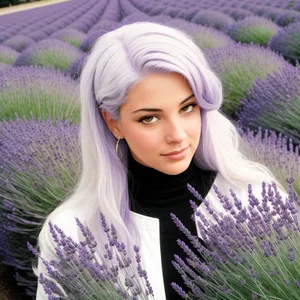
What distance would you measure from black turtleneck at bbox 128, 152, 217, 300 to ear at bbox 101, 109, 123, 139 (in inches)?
4.3

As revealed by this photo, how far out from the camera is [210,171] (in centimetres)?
192

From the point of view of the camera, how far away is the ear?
1.76 metres

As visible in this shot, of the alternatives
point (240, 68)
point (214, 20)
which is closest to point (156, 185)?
point (240, 68)

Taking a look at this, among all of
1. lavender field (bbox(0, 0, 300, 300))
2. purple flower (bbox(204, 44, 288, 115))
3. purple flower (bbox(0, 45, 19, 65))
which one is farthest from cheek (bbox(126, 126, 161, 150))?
purple flower (bbox(0, 45, 19, 65))

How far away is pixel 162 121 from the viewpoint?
1.61 metres

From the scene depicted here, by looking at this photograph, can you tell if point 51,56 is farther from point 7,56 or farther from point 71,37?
point 71,37

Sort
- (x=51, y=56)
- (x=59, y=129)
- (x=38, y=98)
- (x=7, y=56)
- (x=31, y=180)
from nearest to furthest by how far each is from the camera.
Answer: (x=31, y=180), (x=59, y=129), (x=38, y=98), (x=51, y=56), (x=7, y=56)

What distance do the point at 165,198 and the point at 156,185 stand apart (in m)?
0.06

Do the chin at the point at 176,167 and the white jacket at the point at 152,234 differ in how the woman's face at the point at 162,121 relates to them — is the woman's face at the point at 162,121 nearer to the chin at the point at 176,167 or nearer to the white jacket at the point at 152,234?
the chin at the point at 176,167

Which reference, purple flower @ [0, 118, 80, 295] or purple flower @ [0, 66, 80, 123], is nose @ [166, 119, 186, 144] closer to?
A: purple flower @ [0, 118, 80, 295]

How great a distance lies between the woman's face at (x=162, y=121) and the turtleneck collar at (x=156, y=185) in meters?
0.10

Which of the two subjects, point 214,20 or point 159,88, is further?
point 214,20

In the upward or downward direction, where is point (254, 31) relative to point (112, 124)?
downward

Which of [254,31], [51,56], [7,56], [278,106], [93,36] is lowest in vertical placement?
[7,56]
